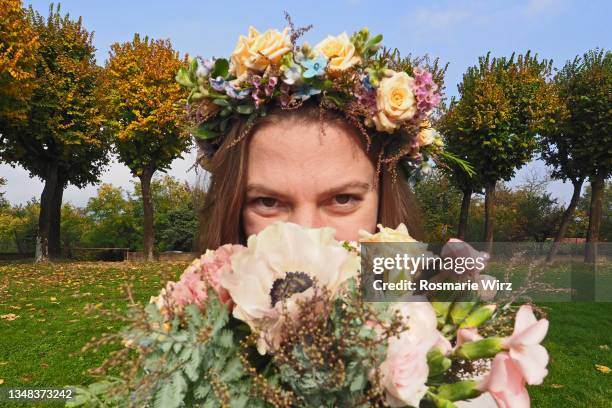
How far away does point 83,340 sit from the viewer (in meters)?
7.25

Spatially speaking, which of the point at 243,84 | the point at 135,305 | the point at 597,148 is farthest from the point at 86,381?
the point at 597,148

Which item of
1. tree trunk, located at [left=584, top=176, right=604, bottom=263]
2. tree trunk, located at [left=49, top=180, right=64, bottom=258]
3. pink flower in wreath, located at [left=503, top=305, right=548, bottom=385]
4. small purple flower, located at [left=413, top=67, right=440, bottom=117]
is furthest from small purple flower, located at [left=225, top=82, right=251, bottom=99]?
tree trunk, located at [left=49, top=180, right=64, bottom=258]

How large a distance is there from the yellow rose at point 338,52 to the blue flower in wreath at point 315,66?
40 millimetres

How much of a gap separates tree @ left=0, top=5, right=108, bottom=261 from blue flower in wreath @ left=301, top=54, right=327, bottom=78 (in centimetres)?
2111

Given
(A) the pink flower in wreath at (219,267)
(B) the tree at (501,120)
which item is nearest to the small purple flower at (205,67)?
(A) the pink flower in wreath at (219,267)

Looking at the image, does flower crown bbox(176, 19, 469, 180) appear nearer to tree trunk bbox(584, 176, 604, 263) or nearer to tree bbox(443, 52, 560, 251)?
tree bbox(443, 52, 560, 251)

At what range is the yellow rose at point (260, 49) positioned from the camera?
210cm

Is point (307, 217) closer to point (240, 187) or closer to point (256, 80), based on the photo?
point (240, 187)

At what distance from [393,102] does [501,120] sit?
63.4 feet

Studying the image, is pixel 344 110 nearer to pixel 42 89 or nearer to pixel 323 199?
pixel 323 199

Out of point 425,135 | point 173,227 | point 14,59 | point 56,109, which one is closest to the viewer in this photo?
point 425,135

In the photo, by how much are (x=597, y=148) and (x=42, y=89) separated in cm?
2402

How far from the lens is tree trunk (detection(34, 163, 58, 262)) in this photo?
2117cm

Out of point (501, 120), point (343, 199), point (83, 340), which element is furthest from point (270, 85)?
point (501, 120)
